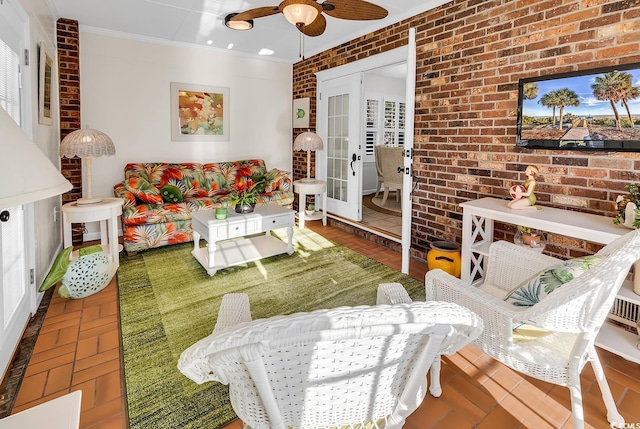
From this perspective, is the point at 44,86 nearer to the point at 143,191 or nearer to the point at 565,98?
the point at 143,191

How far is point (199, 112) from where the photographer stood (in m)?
4.97

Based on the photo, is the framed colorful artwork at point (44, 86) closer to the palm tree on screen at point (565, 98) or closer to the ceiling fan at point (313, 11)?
the ceiling fan at point (313, 11)

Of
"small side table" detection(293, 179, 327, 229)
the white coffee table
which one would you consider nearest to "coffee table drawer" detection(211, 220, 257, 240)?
the white coffee table

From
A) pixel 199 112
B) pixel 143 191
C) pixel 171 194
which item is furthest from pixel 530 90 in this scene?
pixel 199 112

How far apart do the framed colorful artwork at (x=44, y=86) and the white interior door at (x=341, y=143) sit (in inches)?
125

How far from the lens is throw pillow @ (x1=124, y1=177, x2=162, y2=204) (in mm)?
3883

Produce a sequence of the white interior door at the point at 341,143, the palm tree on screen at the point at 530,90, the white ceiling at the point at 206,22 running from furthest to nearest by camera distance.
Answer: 1. the white interior door at the point at 341,143
2. the white ceiling at the point at 206,22
3. the palm tree on screen at the point at 530,90

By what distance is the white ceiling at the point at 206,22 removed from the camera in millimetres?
3408

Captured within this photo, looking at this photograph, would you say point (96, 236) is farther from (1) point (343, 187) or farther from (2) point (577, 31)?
(2) point (577, 31)

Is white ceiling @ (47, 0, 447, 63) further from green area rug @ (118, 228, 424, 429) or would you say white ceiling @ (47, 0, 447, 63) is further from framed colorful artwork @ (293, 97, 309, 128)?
green area rug @ (118, 228, 424, 429)

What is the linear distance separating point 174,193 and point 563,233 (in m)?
3.78

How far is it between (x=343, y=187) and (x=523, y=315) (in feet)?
12.5

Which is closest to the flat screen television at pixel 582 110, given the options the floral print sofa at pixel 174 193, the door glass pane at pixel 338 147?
the door glass pane at pixel 338 147

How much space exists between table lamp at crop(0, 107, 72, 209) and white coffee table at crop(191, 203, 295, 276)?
249 centimetres
